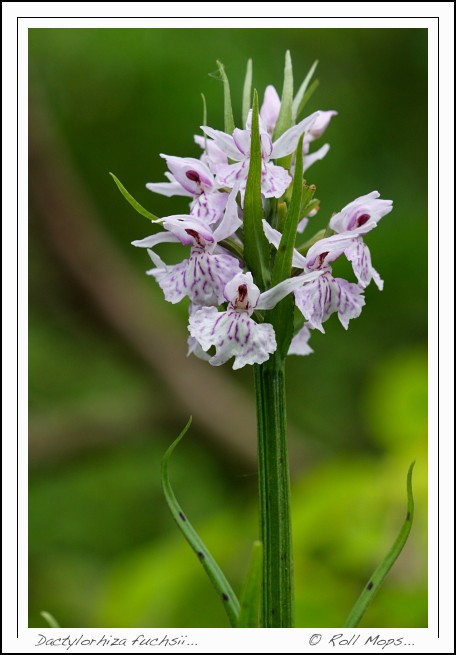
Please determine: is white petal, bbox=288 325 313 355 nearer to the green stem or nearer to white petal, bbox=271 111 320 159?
the green stem

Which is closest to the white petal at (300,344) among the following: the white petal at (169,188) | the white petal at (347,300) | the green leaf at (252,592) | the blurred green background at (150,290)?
the white petal at (347,300)

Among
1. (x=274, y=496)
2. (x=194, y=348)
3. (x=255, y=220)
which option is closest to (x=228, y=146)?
(x=255, y=220)

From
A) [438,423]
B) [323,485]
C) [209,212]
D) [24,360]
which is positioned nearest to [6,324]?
[24,360]

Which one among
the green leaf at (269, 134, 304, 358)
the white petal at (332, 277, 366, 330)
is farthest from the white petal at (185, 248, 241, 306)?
the white petal at (332, 277, 366, 330)

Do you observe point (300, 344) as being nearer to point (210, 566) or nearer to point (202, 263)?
point (202, 263)

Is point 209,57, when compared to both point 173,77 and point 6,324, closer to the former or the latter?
point 173,77

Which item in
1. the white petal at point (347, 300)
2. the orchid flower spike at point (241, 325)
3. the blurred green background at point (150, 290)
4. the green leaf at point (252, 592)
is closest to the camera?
the green leaf at point (252, 592)

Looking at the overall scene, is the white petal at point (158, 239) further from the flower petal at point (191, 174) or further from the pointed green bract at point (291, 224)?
the pointed green bract at point (291, 224)
